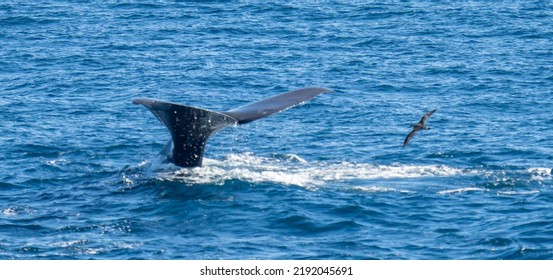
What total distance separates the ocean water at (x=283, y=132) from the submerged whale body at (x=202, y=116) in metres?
0.99

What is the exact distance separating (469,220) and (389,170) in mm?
4597

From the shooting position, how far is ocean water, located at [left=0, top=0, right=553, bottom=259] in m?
24.1

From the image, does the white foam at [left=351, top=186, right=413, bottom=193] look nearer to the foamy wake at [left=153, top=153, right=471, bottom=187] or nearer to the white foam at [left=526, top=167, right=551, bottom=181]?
the foamy wake at [left=153, top=153, right=471, bottom=187]

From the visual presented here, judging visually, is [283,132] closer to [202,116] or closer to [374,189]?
[374,189]

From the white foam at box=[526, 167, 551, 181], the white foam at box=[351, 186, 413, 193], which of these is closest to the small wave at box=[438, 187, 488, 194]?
the white foam at box=[351, 186, 413, 193]

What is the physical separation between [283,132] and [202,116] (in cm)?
870

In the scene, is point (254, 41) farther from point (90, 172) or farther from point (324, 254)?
point (324, 254)

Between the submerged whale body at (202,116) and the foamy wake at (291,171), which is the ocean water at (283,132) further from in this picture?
the submerged whale body at (202,116)

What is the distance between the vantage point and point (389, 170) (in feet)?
96.0

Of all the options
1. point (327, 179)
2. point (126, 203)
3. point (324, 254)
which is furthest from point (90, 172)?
point (324, 254)

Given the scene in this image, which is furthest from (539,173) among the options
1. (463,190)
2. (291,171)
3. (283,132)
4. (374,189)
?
(283,132)

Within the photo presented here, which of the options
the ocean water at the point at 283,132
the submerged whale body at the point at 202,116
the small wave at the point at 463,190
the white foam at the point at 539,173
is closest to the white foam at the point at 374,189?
the ocean water at the point at 283,132

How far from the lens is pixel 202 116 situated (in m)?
25.8

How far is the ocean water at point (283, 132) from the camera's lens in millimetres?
24125
